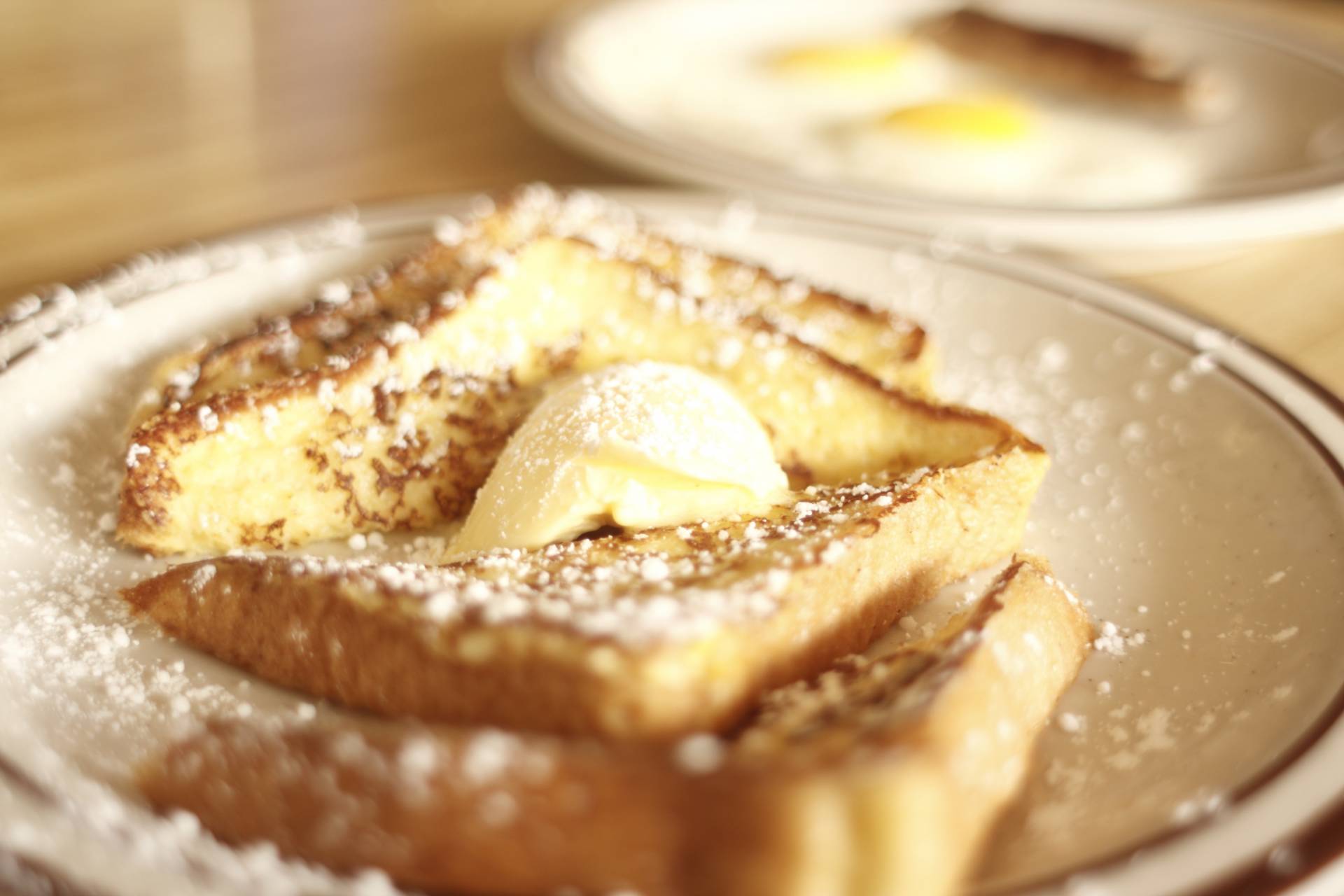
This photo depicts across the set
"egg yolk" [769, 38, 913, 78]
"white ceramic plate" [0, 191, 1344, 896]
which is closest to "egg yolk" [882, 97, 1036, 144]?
"egg yolk" [769, 38, 913, 78]

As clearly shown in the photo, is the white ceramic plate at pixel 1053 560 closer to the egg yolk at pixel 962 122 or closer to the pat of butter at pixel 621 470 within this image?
the pat of butter at pixel 621 470

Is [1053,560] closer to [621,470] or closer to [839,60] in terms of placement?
[621,470]

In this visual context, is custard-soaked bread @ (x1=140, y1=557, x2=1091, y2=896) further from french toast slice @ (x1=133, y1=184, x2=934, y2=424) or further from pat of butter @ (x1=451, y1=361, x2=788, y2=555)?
french toast slice @ (x1=133, y1=184, x2=934, y2=424)

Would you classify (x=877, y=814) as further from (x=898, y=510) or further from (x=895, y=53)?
(x=895, y=53)

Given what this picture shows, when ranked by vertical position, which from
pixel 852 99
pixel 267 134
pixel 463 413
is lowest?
pixel 463 413

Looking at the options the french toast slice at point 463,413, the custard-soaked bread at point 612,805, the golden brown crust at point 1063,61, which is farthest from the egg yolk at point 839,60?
the custard-soaked bread at point 612,805

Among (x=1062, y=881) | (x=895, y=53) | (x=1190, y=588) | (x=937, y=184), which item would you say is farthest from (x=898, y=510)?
(x=895, y=53)

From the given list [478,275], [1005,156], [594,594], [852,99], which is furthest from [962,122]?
[594,594]

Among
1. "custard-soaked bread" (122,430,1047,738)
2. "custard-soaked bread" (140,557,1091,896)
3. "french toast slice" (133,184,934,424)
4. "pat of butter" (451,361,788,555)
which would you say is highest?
"french toast slice" (133,184,934,424)
